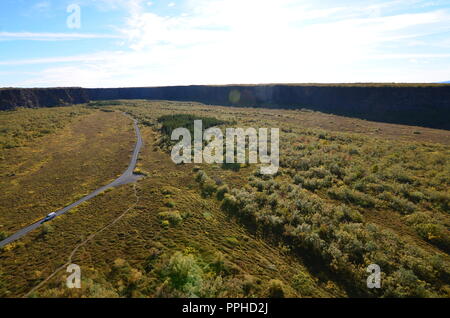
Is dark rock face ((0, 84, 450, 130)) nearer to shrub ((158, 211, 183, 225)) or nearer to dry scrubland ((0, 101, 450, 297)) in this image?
dry scrubland ((0, 101, 450, 297))

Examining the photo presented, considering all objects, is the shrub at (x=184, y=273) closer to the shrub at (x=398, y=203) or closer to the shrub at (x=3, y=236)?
the shrub at (x=3, y=236)

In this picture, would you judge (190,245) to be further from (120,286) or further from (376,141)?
(376,141)

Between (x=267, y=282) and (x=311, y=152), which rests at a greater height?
(x=311, y=152)

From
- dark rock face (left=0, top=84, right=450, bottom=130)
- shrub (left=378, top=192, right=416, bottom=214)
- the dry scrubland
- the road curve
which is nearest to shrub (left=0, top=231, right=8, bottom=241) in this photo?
the road curve

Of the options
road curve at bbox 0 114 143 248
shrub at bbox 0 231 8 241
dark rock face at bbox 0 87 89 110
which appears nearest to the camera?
shrub at bbox 0 231 8 241

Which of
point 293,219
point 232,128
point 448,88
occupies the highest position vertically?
point 448,88

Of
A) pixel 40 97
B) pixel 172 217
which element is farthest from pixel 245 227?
pixel 40 97
